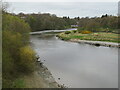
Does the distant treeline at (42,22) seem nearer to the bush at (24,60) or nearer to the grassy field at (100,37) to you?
the grassy field at (100,37)

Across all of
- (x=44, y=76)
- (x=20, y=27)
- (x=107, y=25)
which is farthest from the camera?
(x=107, y=25)

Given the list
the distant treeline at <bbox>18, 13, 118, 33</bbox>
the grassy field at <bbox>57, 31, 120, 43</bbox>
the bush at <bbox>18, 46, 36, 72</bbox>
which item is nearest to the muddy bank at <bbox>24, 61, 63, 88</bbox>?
the bush at <bbox>18, 46, 36, 72</bbox>

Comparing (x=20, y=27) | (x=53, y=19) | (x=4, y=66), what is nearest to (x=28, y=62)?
(x=4, y=66)

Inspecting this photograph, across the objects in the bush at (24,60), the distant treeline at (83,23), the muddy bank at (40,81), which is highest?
the distant treeline at (83,23)

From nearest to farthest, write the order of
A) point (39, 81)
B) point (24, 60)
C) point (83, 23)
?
point (39, 81), point (24, 60), point (83, 23)

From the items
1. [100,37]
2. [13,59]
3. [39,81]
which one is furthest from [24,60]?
[100,37]

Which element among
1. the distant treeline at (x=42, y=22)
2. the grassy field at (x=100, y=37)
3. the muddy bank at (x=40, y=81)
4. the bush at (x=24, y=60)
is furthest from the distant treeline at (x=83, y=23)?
the bush at (x=24, y=60)

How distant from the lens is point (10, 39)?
8562mm

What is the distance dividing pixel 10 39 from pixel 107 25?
39.0 metres

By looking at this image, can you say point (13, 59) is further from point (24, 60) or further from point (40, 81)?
point (40, 81)

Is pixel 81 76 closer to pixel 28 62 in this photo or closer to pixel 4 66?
pixel 28 62

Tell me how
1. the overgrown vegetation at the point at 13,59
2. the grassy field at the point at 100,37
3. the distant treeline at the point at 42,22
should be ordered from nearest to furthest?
the overgrown vegetation at the point at 13,59
the grassy field at the point at 100,37
the distant treeline at the point at 42,22

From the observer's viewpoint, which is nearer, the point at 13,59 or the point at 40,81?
the point at 13,59

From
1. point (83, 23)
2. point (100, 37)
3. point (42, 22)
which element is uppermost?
point (42, 22)
